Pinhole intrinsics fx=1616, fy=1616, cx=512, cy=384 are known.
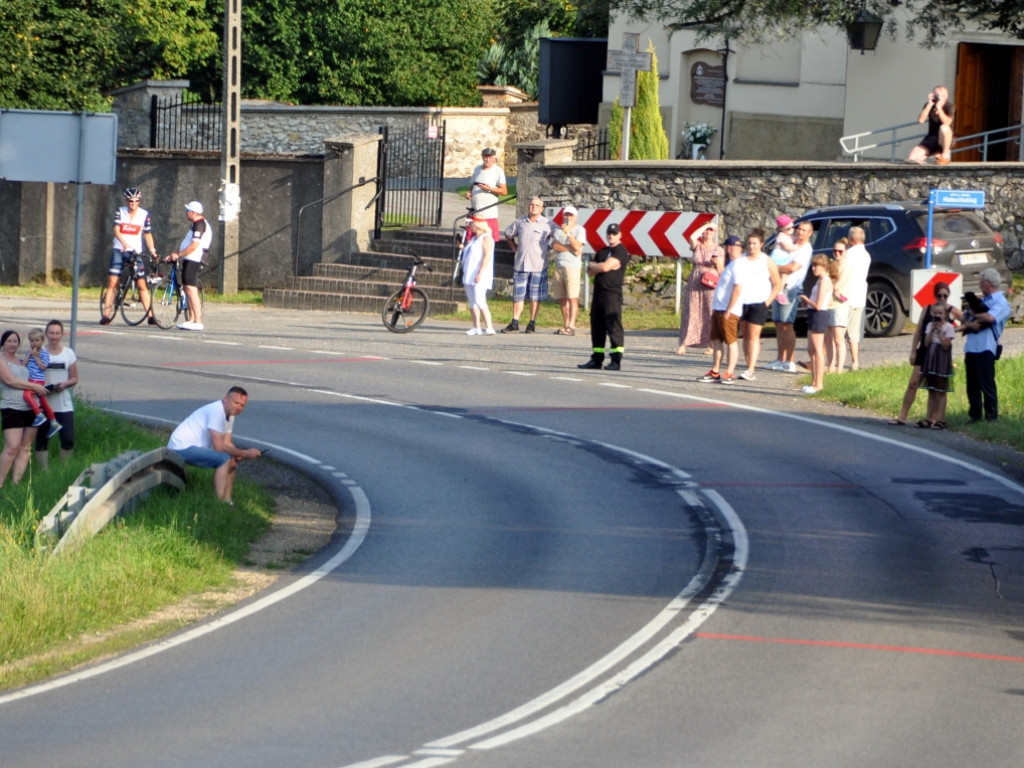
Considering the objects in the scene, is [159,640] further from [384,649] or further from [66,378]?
[66,378]

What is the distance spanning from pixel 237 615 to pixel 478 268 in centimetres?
1335

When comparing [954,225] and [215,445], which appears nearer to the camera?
[215,445]

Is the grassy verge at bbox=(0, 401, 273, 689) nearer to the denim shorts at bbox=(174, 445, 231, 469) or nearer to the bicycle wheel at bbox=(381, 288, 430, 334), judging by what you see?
the denim shorts at bbox=(174, 445, 231, 469)

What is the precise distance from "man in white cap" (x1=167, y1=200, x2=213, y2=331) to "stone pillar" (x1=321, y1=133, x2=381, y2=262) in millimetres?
5176

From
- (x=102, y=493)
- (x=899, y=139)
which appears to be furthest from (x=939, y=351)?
(x=899, y=139)

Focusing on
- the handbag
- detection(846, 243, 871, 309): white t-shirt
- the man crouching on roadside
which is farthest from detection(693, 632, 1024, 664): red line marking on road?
the handbag

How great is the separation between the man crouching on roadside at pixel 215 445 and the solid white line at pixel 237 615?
1070 mm

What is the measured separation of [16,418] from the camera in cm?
1362

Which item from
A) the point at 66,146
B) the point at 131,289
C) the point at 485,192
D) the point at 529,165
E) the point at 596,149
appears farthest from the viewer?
the point at 596,149

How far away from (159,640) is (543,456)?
6042mm

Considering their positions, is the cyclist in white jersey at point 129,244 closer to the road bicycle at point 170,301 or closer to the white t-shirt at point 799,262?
the road bicycle at point 170,301

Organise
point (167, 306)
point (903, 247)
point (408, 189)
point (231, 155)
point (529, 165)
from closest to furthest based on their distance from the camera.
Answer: point (903, 247) < point (167, 306) < point (529, 165) < point (231, 155) < point (408, 189)

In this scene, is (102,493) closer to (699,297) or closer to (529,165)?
(699,297)

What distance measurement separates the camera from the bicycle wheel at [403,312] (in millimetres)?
23719
